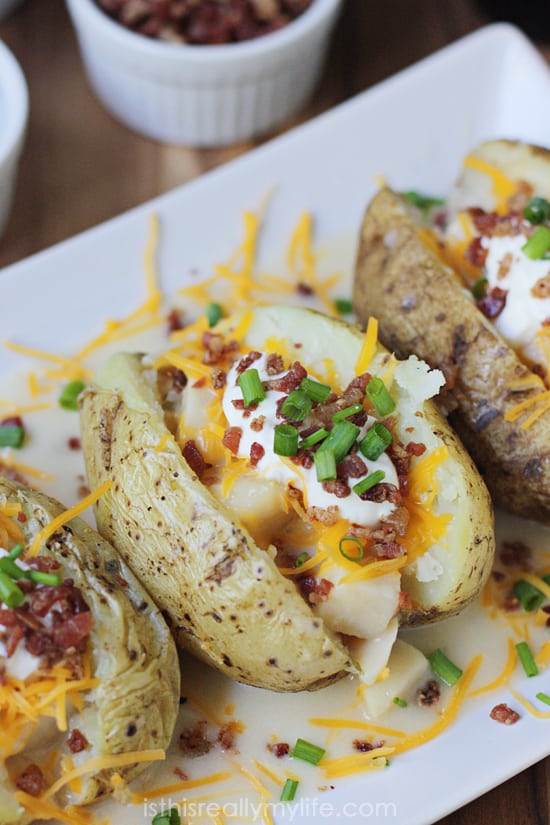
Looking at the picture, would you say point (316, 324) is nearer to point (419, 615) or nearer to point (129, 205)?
point (419, 615)

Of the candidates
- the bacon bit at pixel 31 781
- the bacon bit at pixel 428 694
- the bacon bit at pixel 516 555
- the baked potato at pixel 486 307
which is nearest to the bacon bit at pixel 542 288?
the baked potato at pixel 486 307

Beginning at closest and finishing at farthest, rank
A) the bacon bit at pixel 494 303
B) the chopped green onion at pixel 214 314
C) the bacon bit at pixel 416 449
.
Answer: the bacon bit at pixel 416 449
the bacon bit at pixel 494 303
the chopped green onion at pixel 214 314

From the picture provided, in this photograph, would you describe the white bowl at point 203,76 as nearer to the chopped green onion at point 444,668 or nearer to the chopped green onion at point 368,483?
the chopped green onion at point 368,483

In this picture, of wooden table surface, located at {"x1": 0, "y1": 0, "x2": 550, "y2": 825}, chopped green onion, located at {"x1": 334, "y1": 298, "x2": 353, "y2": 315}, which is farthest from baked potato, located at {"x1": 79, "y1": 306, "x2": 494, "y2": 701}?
wooden table surface, located at {"x1": 0, "y1": 0, "x2": 550, "y2": 825}

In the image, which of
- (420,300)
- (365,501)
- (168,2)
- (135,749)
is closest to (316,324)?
(420,300)

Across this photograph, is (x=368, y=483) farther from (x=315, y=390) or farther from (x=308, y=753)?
(x=308, y=753)

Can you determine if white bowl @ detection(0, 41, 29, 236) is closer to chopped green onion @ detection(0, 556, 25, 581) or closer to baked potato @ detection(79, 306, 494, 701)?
baked potato @ detection(79, 306, 494, 701)

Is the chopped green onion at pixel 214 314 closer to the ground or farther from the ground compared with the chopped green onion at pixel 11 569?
closer to the ground

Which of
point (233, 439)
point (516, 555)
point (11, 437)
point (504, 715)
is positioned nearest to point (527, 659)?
point (504, 715)
